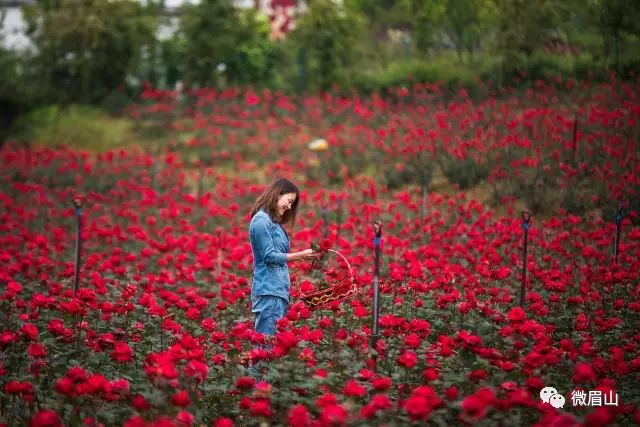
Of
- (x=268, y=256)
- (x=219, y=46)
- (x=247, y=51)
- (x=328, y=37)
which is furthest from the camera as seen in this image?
(x=247, y=51)

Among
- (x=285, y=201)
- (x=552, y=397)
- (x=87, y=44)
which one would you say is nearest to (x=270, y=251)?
(x=285, y=201)

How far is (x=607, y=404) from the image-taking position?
3.01m

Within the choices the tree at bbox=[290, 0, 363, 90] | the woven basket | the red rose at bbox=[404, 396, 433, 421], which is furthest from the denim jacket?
the tree at bbox=[290, 0, 363, 90]

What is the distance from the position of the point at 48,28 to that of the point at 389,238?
52.0 feet

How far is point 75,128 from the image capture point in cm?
1748

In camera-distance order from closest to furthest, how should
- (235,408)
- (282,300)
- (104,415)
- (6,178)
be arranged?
(104,415), (235,408), (282,300), (6,178)

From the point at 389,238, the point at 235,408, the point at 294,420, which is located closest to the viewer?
the point at 294,420

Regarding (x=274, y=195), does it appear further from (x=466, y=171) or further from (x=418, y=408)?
(x=466, y=171)

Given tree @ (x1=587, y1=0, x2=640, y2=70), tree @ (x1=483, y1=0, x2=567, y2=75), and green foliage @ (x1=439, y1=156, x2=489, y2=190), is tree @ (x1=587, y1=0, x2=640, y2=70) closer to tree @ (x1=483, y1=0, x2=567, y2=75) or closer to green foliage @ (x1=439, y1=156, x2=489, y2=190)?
tree @ (x1=483, y1=0, x2=567, y2=75)

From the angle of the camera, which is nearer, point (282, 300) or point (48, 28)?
point (282, 300)

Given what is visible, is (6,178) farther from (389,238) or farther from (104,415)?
(104,415)

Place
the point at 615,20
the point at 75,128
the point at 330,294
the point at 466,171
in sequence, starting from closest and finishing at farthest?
the point at 330,294
the point at 466,171
the point at 615,20
the point at 75,128

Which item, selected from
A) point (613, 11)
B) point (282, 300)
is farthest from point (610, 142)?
point (282, 300)

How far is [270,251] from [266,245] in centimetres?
5
